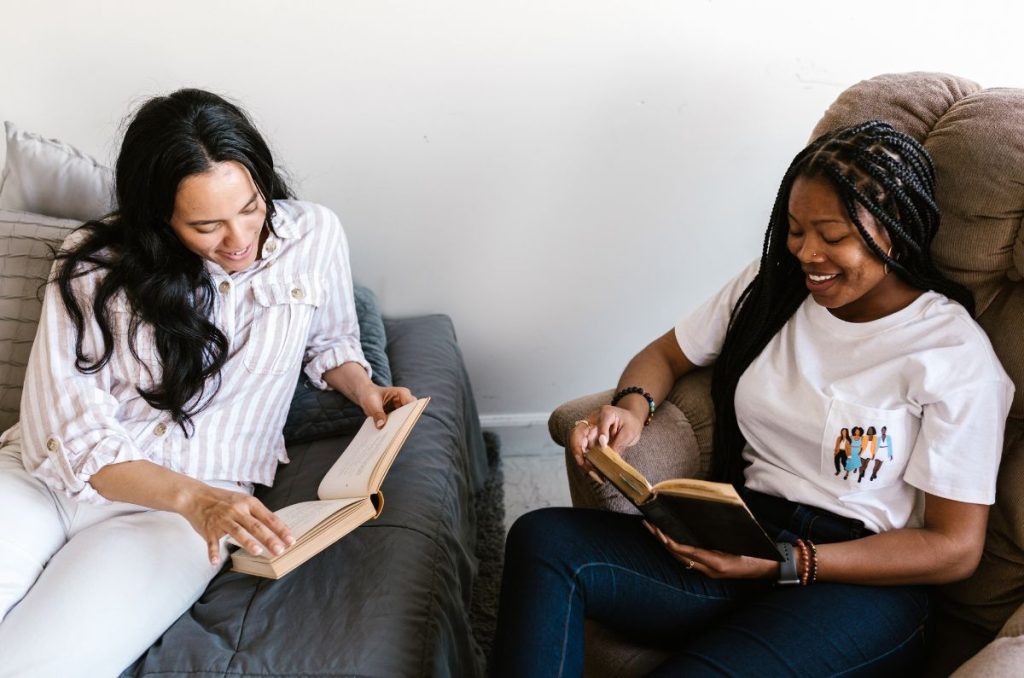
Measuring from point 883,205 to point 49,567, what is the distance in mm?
1312

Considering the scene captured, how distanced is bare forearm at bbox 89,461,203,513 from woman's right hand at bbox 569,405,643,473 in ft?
1.93

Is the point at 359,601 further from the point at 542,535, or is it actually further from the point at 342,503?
the point at 542,535

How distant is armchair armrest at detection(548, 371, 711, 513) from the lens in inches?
52.3

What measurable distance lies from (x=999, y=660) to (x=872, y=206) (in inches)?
22.9

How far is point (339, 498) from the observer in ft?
3.88

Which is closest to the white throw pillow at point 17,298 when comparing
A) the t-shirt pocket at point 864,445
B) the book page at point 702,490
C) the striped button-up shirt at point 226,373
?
the striped button-up shirt at point 226,373

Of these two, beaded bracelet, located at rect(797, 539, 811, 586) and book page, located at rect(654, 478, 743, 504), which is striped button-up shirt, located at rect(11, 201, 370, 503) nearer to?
book page, located at rect(654, 478, 743, 504)

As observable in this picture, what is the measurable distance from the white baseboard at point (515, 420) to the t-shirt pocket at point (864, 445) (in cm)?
111

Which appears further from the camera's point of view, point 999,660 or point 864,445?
point 864,445

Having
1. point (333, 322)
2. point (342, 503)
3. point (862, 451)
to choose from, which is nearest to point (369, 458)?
point (342, 503)

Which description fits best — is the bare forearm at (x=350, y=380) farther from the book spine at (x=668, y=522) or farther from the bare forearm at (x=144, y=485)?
the book spine at (x=668, y=522)

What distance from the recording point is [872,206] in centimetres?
107

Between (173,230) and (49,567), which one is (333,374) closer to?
(173,230)

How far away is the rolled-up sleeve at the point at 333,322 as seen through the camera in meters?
1.48
